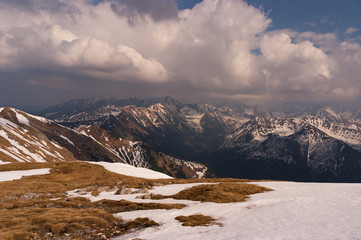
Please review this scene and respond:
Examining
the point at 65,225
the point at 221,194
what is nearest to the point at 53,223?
the point at 65,225

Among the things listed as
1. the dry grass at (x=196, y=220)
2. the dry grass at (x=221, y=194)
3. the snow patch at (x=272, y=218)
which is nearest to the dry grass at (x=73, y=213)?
the dry grass at (x=221, y=194)

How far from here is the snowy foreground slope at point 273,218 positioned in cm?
1830

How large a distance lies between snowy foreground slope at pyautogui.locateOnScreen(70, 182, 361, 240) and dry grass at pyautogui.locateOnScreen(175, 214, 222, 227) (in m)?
0.80

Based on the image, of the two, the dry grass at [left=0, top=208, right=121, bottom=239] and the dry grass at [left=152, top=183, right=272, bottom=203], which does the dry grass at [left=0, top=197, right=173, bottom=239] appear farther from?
the dry grass at [left=152, top=183, right=272, bottom=203]

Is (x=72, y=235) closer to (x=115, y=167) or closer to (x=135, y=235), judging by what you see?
(x=135, y=235)

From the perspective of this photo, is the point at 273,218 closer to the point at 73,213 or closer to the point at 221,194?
the point at 221,194

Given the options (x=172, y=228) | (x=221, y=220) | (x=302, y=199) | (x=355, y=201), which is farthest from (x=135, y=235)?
(x=355, y=201)

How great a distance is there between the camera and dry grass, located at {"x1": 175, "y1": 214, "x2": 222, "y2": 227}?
2260cm

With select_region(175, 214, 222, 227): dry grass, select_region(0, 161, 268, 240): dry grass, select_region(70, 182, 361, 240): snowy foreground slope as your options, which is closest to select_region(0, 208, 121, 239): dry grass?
select_region(0, 161, 268, 240): dry grass

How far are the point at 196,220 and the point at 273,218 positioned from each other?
9.08m

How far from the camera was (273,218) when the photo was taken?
22.9 meters

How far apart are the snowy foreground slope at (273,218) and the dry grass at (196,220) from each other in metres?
0.80

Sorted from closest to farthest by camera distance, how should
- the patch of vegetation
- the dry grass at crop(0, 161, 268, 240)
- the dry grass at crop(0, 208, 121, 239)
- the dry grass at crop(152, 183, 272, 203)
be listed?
the patch of vegetation → the dry grass at crop(0, 208, 121, 239) → the dry grass at crop(0, 161, 268, 240) → the dry grass at crop(152, 183, 272, 203)

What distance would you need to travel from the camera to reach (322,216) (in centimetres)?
2255
